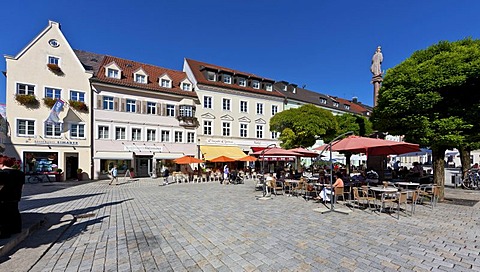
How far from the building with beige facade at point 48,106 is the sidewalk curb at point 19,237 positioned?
18906mm

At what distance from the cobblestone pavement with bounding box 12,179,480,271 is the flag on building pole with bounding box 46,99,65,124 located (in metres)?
17.7

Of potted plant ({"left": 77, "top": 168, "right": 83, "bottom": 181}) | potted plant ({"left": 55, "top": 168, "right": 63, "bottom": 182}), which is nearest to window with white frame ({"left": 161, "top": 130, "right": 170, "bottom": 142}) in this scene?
potted plant ({"left": 77, "top": 168, "right": 83, "bottom": 181})

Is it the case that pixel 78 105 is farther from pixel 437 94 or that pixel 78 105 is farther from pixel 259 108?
pixel 437 94

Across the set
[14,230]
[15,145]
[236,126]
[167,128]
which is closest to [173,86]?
[167,128]

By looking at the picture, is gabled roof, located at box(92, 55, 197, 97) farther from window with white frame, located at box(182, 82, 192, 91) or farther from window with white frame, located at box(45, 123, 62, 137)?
window with white frame, located at box(45, 123, 62, 137)

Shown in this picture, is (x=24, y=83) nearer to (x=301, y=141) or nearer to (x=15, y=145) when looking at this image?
(x=15, y=145)

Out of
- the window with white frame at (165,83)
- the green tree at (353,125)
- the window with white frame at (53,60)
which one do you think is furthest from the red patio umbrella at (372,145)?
the window with white frame at (53,60)

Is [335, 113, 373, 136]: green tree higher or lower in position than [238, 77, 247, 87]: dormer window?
lower

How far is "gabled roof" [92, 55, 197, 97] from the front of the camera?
2619 centimetres

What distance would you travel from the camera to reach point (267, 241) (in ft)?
18.8

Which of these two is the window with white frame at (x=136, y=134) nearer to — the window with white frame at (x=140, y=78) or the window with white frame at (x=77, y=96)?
the window with white frame at (x=77, y=96)

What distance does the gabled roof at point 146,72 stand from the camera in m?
26.2

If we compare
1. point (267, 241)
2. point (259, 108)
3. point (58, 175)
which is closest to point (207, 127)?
point (259, 108)

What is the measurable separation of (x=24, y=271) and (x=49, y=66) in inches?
979
